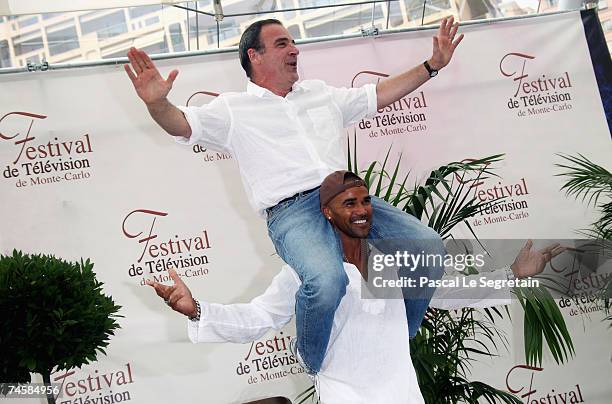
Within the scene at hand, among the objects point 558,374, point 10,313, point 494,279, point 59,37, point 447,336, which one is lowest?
point 558,374

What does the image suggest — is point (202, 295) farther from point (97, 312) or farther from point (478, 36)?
point (478, 36)

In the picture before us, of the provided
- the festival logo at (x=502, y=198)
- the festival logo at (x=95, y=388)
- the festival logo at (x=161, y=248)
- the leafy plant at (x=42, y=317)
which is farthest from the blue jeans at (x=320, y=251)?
the festival logo at (x=502, y=198)

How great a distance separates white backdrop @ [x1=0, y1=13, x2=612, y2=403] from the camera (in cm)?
511

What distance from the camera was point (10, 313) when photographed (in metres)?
3.38

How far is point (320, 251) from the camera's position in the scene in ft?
11.3

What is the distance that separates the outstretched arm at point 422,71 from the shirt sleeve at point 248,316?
1015mm

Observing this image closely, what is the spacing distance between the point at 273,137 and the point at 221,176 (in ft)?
5.28

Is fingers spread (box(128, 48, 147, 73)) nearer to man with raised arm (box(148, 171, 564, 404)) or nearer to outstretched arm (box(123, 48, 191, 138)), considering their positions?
outstretched arm (box(123, 48, 191, 138))

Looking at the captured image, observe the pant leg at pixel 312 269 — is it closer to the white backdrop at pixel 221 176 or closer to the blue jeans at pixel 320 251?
the blue jeans at pixel 320 251

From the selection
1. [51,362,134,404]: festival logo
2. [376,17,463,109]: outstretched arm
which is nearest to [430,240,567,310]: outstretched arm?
[376,17,463,109]: outstretched arm

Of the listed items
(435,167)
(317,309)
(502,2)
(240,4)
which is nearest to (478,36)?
(502,2)

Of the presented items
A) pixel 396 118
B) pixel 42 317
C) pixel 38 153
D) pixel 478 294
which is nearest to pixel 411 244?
pixel 478 294

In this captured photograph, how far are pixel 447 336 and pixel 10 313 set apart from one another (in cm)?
221

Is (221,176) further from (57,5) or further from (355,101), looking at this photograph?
(355,101)
